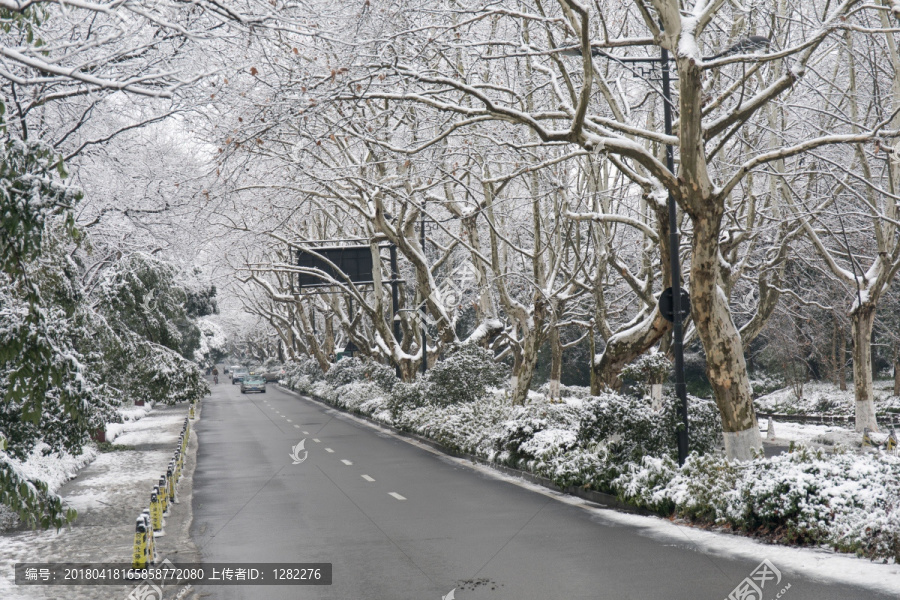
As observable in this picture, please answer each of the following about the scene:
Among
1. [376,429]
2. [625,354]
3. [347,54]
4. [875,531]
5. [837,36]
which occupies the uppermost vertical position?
[837,36]

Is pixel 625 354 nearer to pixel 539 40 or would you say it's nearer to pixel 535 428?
pixel 535 428

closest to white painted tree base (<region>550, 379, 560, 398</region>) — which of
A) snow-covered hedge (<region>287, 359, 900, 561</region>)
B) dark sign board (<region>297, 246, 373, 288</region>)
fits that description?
snow-covered hedge (<region>287, 359, 900, 561</region>)

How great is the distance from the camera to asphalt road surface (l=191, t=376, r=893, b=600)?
895 centimetres

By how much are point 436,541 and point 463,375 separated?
18.1 metres

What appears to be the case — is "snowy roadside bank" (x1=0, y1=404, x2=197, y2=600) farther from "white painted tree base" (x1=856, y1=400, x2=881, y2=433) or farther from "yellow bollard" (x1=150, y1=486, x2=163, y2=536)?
"white painted tree base" (x1=856, y1=400, x2=881, y2=433)

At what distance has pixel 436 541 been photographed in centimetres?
1170

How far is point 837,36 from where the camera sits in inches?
742

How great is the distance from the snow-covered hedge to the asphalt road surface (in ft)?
2.19

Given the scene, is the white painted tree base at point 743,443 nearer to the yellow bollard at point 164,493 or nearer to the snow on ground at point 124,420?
the yellow bollard at point 164,493

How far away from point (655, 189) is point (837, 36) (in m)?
6.15

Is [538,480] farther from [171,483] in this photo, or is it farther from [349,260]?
Result: [349,260]

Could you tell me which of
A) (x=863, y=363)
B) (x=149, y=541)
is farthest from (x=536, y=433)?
(x=863, y=363)

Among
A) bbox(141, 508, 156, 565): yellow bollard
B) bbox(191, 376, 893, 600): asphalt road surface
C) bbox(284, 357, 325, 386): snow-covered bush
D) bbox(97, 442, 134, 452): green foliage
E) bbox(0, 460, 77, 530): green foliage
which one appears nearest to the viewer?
bbox(0, 460, 77, 530): green foliage

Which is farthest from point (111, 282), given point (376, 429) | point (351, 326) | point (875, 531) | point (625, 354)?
point (351, 326)
